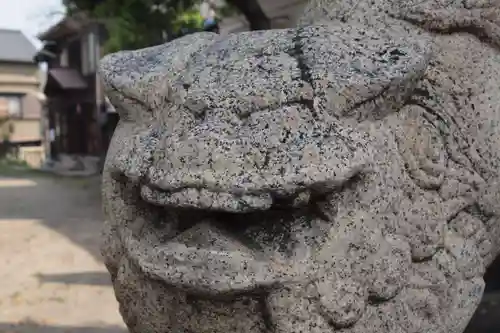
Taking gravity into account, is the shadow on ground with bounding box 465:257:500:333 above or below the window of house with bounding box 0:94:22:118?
above

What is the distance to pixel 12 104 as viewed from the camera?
24.3 m

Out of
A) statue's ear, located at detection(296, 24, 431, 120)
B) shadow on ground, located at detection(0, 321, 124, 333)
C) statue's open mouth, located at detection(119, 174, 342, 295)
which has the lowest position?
shadow on ground, located at detection(0, 321, 124, 333)

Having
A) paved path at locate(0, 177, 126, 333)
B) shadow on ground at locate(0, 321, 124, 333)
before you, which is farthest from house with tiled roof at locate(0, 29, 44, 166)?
shadow on ground at locate(0, 321, 124, 333)

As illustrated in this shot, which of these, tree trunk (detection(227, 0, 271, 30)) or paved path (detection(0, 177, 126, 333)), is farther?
tree trunk (detection(227, 0, 271, 30))

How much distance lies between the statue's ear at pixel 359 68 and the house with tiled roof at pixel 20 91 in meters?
22.5

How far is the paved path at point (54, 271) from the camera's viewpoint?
3.60 metres

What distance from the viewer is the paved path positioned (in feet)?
11.8

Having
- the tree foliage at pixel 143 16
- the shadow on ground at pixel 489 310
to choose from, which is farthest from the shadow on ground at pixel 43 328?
the tree foliage at pixel 143 16

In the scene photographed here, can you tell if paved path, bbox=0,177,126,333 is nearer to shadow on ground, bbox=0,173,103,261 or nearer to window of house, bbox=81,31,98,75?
shadow on ground, bbox=0,173,103,261

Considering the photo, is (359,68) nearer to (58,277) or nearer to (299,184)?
(299,184)

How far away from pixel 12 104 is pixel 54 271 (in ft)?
68.0

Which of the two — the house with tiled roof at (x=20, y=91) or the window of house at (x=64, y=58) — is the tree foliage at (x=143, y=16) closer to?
the window of house at (x=64, y=58)

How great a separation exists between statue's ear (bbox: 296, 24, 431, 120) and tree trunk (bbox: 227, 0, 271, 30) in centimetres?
401

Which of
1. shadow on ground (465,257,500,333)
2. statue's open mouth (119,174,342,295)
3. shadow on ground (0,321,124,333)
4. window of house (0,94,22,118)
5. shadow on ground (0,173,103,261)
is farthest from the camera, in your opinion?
window of house (0,94,22,118)
